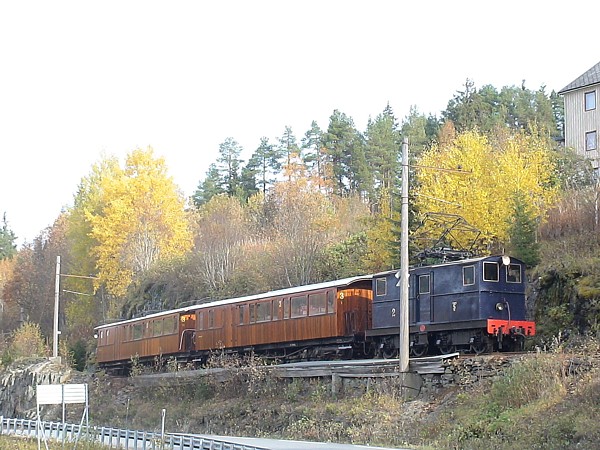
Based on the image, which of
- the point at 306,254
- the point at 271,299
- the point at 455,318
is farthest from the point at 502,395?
the point at 306,254

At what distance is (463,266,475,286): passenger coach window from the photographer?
1043 inches

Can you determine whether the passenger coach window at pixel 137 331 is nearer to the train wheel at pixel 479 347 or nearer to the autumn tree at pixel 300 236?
the autumn tree at pixel 300 236

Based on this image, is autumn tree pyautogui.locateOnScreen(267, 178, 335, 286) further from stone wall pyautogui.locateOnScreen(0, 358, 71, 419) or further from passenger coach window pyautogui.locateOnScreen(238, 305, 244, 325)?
stone wall pyautogui.locateOnScreen(0, 358, 71, 419)

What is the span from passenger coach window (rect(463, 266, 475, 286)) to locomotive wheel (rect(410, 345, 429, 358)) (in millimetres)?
2741

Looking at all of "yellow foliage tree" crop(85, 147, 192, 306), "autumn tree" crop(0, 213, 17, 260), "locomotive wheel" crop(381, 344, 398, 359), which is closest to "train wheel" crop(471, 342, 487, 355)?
"locomotive wheel" crop(381, 344, 398, 359)

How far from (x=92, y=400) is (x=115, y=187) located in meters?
20.6

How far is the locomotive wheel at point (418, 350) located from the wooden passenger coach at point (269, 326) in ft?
8.49

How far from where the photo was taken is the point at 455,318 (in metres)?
26.7

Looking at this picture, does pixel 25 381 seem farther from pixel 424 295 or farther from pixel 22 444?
pixel 424 295

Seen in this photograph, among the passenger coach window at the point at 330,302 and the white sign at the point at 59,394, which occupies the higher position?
the passenger coach window at the point at 330,302

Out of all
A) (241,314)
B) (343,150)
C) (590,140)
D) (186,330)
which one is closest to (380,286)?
(241,314)

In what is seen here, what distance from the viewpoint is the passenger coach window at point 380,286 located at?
2962 centimetres

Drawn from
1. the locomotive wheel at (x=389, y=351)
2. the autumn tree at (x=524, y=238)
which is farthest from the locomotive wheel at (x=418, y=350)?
the autumn tree at (x=524, y=238)

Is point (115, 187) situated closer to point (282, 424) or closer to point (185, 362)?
point (185, 362)
